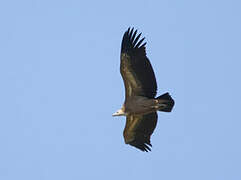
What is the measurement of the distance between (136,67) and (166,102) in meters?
1.59

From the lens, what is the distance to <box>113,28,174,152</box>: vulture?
20.4 metres

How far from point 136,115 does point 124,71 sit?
180 cm

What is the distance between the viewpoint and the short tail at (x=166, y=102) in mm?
20344

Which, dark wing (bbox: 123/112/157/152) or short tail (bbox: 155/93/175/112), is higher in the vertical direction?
short tail (bbox: 155/93/175/112)

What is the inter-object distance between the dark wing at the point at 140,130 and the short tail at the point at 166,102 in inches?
30.6

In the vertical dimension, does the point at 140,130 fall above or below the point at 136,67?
below

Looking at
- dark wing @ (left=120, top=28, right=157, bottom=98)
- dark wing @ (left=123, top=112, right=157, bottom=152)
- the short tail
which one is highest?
dark wing @ (left=120, top=28, right=157, bottom=98)

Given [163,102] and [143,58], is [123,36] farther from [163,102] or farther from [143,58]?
[163,102]

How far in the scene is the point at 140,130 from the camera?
857 inches

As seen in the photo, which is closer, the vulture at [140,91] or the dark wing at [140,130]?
the vulture at [140,91]

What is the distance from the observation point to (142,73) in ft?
67.2

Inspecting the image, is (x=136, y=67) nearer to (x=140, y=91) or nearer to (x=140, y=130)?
(x=140, y=91)

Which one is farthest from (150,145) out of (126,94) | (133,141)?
(126,94)

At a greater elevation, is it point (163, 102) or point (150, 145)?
point (163, 102)
